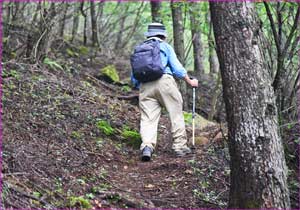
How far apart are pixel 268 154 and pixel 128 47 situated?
619 inches

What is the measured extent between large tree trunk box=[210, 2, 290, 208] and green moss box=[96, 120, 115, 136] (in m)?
3.87

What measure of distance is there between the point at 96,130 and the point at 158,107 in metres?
1.13

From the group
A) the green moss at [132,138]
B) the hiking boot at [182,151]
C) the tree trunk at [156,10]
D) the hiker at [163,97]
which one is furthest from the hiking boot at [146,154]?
the tree trunk at [156,10]

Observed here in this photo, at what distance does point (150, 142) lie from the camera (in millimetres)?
7625

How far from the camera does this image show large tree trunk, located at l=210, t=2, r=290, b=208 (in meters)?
4.46

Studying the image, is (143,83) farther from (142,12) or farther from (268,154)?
(142,12)

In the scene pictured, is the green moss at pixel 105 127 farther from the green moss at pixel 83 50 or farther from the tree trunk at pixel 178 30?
the green moss at pixel 83 50

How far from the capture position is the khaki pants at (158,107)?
7633 mm

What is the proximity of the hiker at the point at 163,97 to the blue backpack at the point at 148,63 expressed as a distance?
51 mm

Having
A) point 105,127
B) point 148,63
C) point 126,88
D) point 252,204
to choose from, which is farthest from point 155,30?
point 126,88

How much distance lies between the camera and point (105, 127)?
8344 mm

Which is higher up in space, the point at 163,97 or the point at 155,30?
the point at 155,30

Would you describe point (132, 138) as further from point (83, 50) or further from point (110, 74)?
point (83, 50)

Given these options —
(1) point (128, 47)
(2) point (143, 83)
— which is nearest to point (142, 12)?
(1) point (128, 47)
